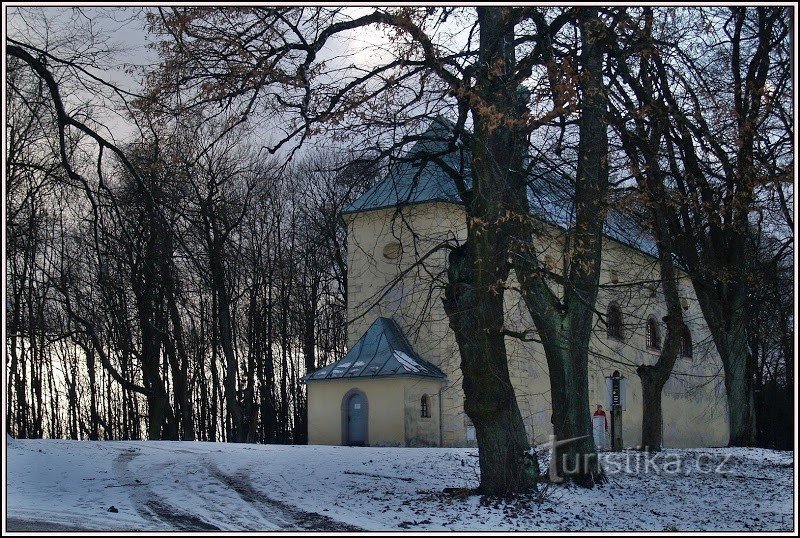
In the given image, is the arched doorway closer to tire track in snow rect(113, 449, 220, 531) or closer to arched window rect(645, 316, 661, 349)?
tire track in snow rect(113, 449, 220, 531)

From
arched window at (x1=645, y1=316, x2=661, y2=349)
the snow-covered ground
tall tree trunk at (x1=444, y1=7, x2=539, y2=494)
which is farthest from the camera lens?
arched window at (x1=645, y1=316, x2=661, y2=349)

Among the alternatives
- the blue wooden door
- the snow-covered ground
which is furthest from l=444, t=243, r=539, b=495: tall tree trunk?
the blue wooden door

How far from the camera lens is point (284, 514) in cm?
Result: 1102

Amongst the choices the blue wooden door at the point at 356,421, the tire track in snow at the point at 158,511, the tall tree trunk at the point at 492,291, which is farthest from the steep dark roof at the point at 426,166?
the blue wooden door at the point at 356,421

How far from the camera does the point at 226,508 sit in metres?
11.3

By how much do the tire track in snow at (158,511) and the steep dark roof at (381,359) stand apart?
13.9 metres

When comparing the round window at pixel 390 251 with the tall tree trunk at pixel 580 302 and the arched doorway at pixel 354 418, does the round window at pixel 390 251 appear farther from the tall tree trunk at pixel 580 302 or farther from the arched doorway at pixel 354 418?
the tall tree trunk at pixel 580 302

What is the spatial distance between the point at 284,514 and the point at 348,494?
160 cm

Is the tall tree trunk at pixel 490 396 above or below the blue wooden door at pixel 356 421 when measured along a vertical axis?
above

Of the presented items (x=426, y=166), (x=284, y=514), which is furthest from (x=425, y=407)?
(x=284, y=514)

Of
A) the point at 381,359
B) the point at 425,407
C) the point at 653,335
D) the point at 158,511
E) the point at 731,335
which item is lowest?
the point at 158,511

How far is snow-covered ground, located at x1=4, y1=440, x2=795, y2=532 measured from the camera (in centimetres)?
1060

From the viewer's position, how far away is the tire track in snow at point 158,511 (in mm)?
10094

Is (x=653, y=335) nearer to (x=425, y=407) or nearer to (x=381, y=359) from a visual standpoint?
(x=425, y=407)
